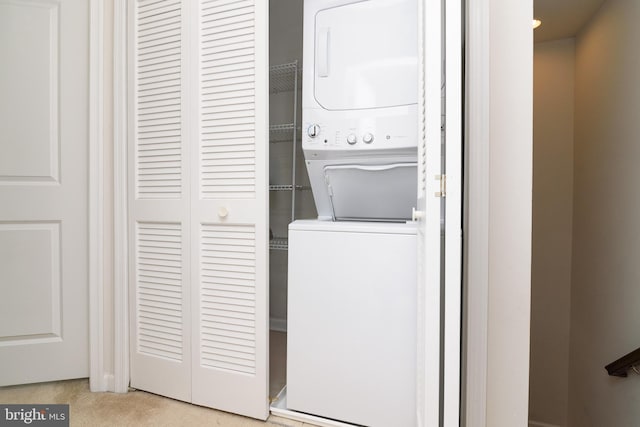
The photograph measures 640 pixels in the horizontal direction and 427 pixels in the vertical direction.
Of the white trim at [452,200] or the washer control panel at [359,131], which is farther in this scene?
the washer control panel at [359,131]

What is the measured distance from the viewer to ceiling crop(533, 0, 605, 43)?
2.32 meters

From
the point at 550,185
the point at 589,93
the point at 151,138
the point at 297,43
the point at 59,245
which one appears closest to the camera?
the point at 151,138

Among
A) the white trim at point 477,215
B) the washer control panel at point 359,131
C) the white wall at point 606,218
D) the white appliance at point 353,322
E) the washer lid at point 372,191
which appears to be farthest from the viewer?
the white wall at point 606,218

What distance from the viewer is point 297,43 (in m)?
2.41

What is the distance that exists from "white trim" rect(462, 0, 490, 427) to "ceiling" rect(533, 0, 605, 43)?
1.92 metres

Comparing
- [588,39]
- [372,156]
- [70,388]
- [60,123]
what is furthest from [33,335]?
[588,39]

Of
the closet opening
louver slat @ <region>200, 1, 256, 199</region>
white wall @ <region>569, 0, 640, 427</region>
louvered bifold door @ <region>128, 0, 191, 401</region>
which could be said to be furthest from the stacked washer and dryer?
white wall @ <region>569, 0, 640, 427</region>

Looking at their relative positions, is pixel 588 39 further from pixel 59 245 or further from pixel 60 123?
pixel 59 245

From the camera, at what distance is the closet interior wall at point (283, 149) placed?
2402mm

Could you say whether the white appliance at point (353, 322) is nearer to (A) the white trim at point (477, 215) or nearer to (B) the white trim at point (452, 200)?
(A) the white trim at point (477, 215)

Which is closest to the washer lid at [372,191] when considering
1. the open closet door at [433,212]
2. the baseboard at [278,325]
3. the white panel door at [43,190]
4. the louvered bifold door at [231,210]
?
the louvered bifold door at [231,210]

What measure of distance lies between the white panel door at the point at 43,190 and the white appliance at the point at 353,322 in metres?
1.30

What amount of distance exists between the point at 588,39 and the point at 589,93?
1.48ft

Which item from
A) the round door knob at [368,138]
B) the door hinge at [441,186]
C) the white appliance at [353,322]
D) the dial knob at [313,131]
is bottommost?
the white appliance at [353,322]
